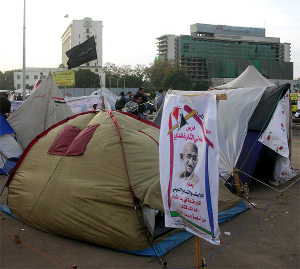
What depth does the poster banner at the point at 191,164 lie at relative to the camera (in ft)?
9.40

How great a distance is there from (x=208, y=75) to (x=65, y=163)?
10083cm

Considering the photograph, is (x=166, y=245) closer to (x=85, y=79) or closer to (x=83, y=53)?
(x=83, y=53)

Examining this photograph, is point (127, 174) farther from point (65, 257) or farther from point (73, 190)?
point (65, 257)

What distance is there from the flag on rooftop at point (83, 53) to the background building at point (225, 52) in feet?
271

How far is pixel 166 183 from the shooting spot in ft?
10.5

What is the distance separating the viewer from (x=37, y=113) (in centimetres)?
920

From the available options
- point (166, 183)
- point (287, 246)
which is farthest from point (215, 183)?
point (287, 246)

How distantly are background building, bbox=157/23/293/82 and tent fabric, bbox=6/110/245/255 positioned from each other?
84.9 metres

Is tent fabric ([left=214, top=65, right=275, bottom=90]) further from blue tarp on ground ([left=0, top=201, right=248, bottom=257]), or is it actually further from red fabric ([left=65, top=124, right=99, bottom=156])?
red fabric ([left=65, top=124, right=99, bottom=156])

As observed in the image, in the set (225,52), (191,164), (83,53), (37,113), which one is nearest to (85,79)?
(37,113)

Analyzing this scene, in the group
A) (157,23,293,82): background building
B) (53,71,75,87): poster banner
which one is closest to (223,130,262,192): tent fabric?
(53,71,75,87): poster banner

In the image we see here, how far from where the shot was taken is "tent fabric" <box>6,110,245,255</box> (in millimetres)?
4184

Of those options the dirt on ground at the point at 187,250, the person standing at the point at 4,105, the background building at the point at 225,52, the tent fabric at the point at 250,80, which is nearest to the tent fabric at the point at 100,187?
→ the dirt on ground at the point at 187,250

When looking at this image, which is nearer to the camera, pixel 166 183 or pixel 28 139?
pixel 166 183
